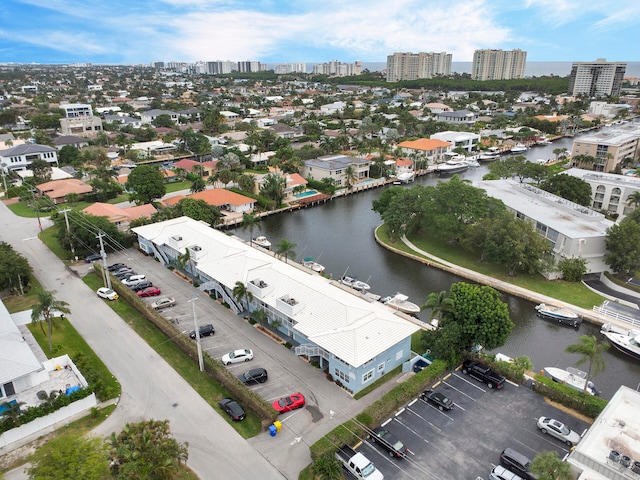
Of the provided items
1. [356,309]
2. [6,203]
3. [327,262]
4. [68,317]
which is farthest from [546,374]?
[6,203]

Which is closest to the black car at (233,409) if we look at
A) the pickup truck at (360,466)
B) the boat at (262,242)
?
the pickup truck at (360,466)

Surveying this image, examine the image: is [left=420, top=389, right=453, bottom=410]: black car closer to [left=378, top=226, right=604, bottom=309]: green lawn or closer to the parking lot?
the parking lot

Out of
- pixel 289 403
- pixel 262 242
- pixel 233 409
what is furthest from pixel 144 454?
pixel 262 242

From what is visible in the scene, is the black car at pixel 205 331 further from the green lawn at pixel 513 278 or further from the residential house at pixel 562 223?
the residential house at pixel 562 223

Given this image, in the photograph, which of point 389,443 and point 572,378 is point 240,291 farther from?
point 572,378

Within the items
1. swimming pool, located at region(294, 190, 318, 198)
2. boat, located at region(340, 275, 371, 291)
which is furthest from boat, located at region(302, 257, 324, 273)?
swimming pool, located at region(294, 190, 318, 198)

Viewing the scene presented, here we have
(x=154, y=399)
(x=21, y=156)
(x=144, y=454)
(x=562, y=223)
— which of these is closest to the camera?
(x=144, y=454)

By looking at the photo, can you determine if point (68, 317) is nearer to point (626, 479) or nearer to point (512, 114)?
point (626, 479)
